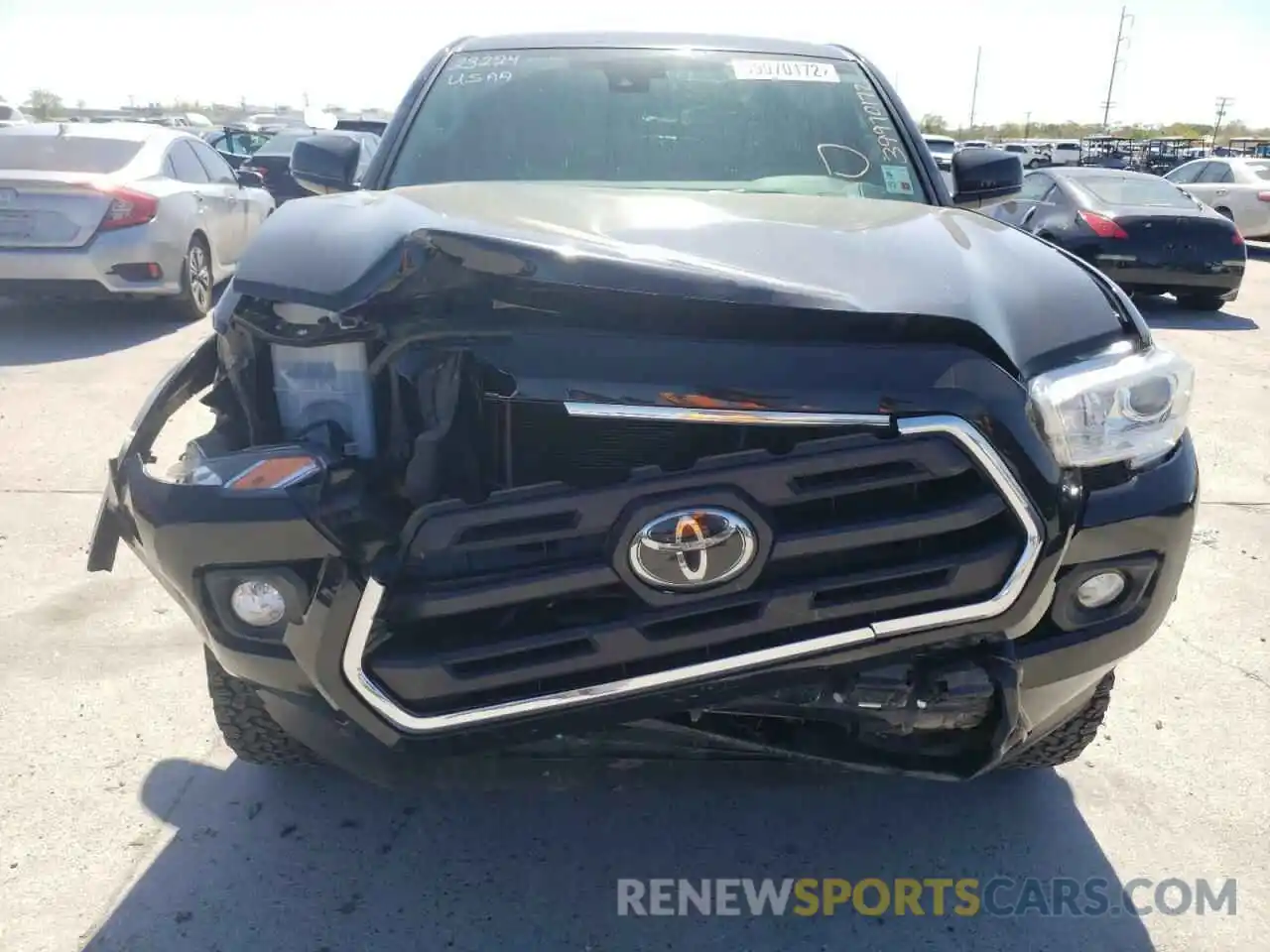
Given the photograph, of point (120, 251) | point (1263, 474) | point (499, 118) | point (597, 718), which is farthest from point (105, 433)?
point (1263, 474)

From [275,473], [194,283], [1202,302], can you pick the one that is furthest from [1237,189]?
[275,473]

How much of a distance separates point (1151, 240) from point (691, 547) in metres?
9.63

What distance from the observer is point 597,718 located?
1794mm

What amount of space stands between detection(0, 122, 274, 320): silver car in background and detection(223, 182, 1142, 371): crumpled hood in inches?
211

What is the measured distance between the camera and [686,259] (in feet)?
5.81

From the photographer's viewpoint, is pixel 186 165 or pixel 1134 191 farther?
pixel 1134 191

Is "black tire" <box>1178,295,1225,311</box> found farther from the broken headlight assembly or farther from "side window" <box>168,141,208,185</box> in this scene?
the broken headlight assembly

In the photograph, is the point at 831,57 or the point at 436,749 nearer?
the point at 436,749

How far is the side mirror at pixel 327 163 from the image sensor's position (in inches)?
136

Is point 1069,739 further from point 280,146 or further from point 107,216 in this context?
point 280,146

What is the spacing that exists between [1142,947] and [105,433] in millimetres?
5037

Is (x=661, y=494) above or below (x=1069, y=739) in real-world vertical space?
above

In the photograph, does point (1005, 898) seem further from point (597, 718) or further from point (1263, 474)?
point (1263, 474)

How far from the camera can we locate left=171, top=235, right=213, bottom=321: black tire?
7.86m
